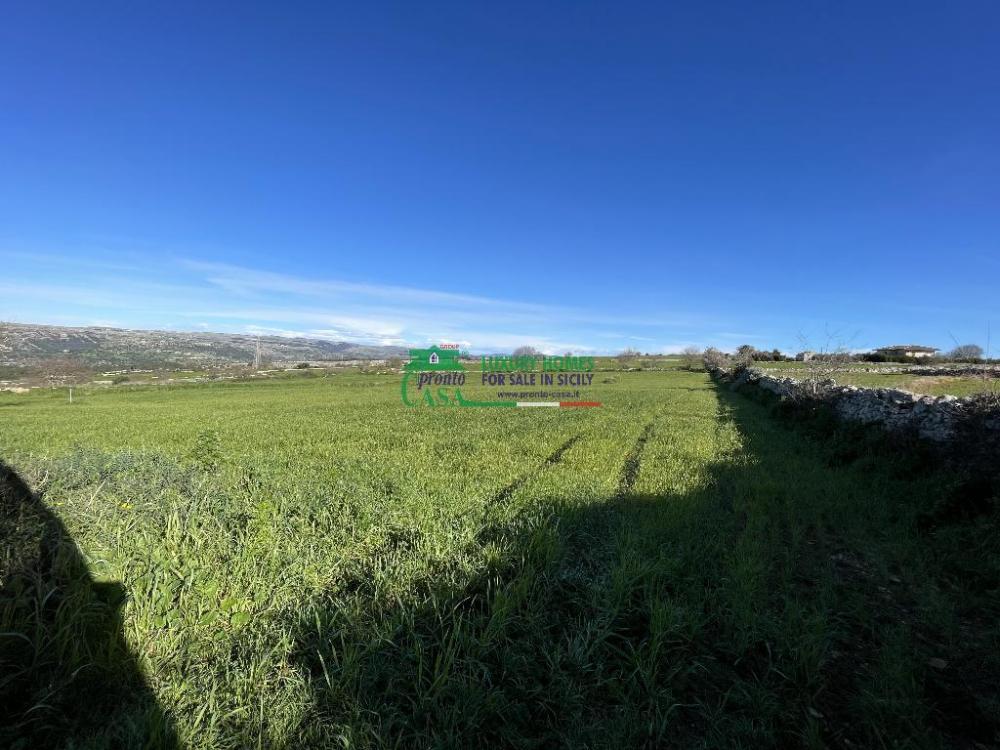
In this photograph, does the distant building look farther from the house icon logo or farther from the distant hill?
the distant hill

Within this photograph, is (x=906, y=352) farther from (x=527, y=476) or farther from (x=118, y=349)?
(x=118, y=349)

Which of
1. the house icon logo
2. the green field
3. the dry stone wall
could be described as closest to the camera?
the green field

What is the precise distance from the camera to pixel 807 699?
130 inches

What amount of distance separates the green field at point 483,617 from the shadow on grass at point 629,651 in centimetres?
2

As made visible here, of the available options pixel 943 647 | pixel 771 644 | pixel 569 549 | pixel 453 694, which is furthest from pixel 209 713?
pixel 943 647

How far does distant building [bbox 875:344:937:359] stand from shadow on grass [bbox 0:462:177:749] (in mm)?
81836

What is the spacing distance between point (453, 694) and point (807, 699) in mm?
2690

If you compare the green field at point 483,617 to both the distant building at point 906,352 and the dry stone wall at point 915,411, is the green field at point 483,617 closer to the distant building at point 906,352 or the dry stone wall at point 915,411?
the dry stone wall at point 915,411


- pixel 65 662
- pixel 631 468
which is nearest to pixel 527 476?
pixel 631 468

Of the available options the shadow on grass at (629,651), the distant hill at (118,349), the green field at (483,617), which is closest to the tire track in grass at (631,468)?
the green field at (483,617)

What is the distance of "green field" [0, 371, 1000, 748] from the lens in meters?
3.00

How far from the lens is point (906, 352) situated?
64812 mm

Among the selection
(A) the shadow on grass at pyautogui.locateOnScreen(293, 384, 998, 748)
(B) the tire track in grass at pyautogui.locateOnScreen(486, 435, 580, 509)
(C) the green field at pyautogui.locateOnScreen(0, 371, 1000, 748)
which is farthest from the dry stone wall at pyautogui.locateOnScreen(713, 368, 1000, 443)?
(B) the tire track in grass at pyautogui.locateOnScreen(486, 435, 580, 509)

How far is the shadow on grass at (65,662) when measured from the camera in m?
2.66
